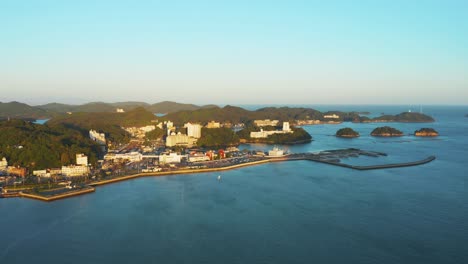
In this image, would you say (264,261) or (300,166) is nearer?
(264,261)

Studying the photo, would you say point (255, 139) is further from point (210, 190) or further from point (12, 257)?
point (12, 257)

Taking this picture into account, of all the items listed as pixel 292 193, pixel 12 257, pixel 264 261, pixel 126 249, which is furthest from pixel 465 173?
pixel 12 257

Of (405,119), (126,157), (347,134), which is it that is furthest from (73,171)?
(405,119)

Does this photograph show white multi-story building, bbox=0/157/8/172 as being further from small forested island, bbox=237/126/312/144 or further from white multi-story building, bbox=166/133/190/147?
small forested island, bbox=237/126/312/144

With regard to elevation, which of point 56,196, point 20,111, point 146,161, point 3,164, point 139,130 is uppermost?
point 20,111

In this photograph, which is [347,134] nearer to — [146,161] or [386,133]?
[386,133]

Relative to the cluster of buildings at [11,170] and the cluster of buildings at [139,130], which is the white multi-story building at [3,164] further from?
the cluster of buildings at [139,130]

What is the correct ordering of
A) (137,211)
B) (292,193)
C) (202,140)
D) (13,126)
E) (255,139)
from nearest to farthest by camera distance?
(137,211), (292,193), (13,126), (202,140), (255,139)

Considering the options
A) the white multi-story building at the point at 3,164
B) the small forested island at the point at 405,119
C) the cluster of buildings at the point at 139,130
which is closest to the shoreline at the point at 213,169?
the white multi-story building at the point at 3,164
